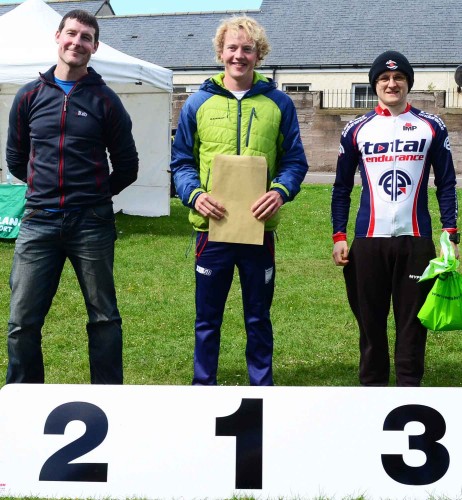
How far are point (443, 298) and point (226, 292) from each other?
3.62ft

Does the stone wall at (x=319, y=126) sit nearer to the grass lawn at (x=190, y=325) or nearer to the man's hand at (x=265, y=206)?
the grass lawn at (x=190, y=325)

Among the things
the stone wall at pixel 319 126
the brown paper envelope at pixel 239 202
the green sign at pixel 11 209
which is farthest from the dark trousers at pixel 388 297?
the stone wall at pixel 319 126

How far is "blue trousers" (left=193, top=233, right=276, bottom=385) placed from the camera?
4.32m

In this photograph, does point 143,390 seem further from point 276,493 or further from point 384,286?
point 384,286

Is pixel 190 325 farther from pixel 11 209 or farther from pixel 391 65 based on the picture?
pixel 11 209

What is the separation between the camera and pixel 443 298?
4152mm

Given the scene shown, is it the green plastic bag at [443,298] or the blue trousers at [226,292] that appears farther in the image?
the blue trousers at [226,292]

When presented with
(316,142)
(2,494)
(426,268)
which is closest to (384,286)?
(426,268)

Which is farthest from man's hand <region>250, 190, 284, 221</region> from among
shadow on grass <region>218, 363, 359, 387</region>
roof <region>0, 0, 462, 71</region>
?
roof <region>0, 0, 462, 71</region>

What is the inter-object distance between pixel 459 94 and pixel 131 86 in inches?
839

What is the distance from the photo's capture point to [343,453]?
3.34 metres

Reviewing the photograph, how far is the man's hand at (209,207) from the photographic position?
4.15 meters

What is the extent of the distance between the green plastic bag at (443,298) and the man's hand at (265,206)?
828 millimetres

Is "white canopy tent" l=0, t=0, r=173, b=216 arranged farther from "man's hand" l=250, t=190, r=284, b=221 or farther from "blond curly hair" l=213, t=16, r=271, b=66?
"man's hand" l=250, t=190, r=284, b=221
